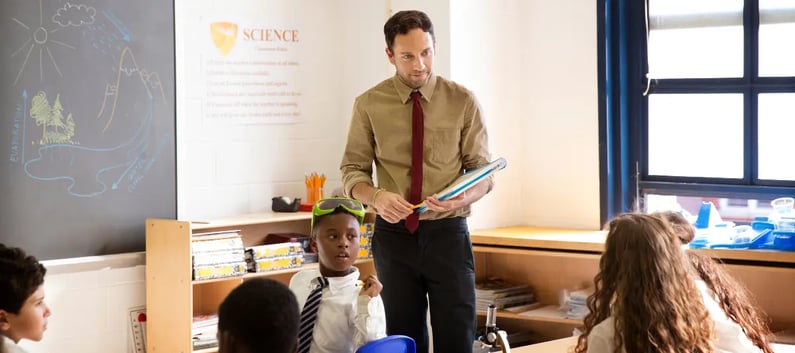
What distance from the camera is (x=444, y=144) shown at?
11.3 ft

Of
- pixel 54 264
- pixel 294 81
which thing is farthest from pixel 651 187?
pixel 54 264

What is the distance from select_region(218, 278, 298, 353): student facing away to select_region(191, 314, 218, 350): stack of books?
266 centimetres

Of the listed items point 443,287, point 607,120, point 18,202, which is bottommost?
point 443,287

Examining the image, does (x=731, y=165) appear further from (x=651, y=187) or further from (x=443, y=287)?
(x=443, y=287)

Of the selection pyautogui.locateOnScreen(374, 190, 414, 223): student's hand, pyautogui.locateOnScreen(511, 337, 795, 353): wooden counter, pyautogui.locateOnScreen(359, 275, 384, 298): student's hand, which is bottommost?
pyautogui.locateOnScreen(511, 337, 795, 353): wooden counter

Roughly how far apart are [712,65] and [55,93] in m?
2.98

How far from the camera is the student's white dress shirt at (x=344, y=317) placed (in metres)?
2.96

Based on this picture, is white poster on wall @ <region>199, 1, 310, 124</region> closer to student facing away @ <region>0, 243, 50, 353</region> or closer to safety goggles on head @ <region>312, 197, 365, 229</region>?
safety goggles on head @ <region>312, 197, 365, 229</region>

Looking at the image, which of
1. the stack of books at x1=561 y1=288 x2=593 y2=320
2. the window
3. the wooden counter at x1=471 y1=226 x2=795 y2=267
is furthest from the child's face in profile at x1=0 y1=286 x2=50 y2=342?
the window

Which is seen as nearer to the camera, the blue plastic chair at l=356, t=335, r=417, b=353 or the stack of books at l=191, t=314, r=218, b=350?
the blue plastic chair at l=356, t=335, r=417, b=353

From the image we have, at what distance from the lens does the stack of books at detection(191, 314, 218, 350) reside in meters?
4.41

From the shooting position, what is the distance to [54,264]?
13.7ft

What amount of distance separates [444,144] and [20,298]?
58.2 inches

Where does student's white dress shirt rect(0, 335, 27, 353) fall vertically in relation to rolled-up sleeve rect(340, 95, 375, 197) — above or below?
below
